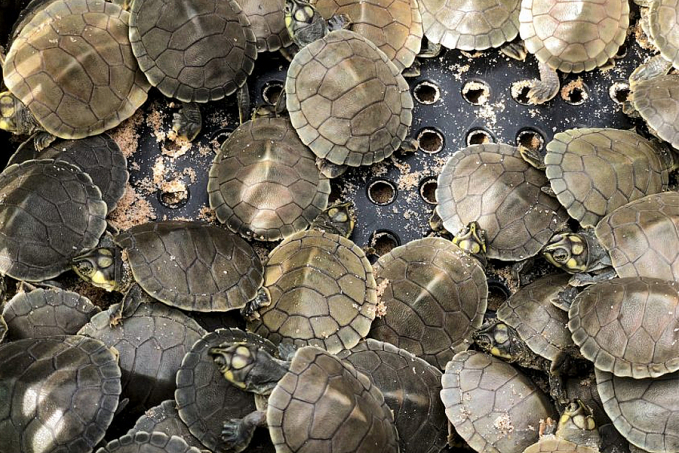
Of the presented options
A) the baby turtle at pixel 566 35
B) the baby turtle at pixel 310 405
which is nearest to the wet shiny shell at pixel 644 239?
the baby turtle at pixel 566 35

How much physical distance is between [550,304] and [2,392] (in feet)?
9.94

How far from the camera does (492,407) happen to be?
393 centimetres

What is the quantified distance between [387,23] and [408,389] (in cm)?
253

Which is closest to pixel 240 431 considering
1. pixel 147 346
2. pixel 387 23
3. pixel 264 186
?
pixel 147 346

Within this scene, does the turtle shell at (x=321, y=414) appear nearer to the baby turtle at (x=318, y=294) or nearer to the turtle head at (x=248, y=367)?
the turtle head at (x=248, y=367)

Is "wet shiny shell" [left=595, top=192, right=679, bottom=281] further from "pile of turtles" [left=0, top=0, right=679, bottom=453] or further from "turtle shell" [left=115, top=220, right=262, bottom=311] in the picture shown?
"turtle shell" [left=115, top=220, right=262, bottom=311]

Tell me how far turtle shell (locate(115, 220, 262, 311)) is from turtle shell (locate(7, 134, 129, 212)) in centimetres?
43

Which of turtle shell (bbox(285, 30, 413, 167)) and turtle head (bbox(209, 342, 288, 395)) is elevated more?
turtle shell (bbox(285, 30, 413, 167))

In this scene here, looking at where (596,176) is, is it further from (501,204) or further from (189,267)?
(189,267)

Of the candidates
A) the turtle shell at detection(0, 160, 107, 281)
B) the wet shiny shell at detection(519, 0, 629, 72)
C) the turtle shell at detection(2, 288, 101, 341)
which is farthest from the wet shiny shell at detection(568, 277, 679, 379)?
the turtle shell at detection(0, 160, 107, 281)

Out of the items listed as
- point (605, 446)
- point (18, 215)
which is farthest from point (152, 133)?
point (605, 446)

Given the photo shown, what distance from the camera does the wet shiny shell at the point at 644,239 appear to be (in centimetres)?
406

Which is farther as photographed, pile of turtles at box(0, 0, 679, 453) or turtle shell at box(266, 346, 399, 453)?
pile of turtles at box(0, 0, 679, 453)

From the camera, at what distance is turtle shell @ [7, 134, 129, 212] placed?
14.6 ft
